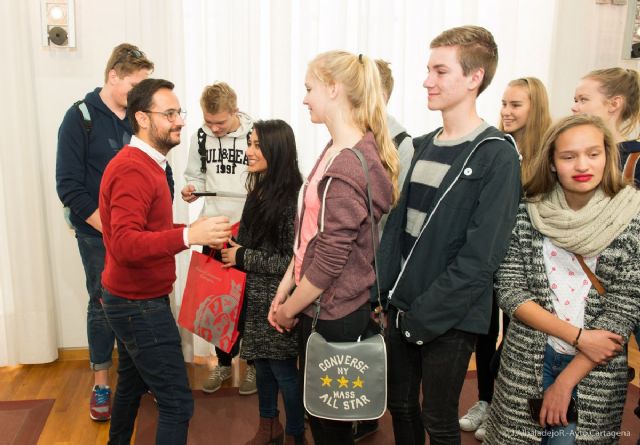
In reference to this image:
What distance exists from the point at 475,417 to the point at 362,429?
567 millimetres

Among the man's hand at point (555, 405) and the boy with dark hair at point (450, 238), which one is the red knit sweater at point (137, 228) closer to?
the boy with dark hair at point (450, 238)

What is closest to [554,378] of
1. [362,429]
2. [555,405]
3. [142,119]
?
[555,405]

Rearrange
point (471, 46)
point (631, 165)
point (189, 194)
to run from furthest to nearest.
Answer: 1. point (189, 194)
2. point (631, 165)
3. point (471, 46)

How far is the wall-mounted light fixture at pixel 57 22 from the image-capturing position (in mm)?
2986

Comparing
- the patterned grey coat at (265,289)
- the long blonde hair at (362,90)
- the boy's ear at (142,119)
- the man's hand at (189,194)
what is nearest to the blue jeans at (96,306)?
the man's hand at (189,194)

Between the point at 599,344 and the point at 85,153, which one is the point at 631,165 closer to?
the point at 599,344

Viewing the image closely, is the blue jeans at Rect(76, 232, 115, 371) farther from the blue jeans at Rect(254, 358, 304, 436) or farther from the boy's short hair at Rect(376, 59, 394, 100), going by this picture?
the boy's short hair at Rect(376, 59, 394, 100)

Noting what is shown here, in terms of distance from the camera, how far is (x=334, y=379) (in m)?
1.56

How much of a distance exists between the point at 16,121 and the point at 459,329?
8.93 feet

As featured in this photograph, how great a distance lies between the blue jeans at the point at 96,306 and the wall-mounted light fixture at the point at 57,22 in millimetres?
1184

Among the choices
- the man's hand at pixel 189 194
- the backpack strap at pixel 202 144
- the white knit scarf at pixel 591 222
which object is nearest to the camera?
the white knit scarf at pixel 591 222

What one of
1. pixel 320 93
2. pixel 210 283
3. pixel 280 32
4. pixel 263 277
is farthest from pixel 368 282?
pixel 280 32

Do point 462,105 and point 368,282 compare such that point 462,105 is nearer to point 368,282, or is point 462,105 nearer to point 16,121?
point 368,282

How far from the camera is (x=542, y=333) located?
158cm
